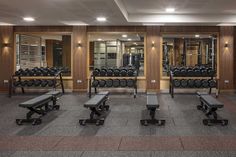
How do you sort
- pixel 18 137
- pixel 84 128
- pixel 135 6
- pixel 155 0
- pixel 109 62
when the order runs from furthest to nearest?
1. pixel 109 62
2. pixel 135 6
3. pixel 155 0
4. pixel 84 128
5. pixel 18 137

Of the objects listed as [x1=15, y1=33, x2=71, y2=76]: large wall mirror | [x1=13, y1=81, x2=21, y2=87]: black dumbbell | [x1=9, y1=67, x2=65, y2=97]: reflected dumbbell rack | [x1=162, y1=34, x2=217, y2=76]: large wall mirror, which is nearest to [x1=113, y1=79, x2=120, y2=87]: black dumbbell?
[x1=9, y1=67, x2=65, y2=97]: reflected dumbbell rack

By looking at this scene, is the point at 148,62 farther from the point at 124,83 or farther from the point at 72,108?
the point at 72,108

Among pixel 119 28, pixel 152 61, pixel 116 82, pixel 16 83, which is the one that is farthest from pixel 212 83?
pixel 16 83

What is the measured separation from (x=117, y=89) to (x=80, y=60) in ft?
6.15

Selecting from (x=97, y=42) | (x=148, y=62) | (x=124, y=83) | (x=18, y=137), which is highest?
(x=97, y=42)

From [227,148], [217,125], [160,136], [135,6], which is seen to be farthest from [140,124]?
[135,6]

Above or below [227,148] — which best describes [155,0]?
above

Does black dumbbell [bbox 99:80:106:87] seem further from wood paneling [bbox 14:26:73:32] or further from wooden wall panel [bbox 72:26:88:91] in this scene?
wood paneling [bbox 14:26:73:32]

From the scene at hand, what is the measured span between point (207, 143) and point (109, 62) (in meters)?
12.9

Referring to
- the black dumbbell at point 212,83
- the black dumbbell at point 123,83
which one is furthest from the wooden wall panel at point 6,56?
the black dumbbell at point 212,83

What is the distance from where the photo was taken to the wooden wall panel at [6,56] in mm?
11336

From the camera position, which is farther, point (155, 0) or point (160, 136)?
point (155, 0)

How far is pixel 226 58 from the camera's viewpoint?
11219 millimetres

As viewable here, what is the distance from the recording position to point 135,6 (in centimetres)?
866
